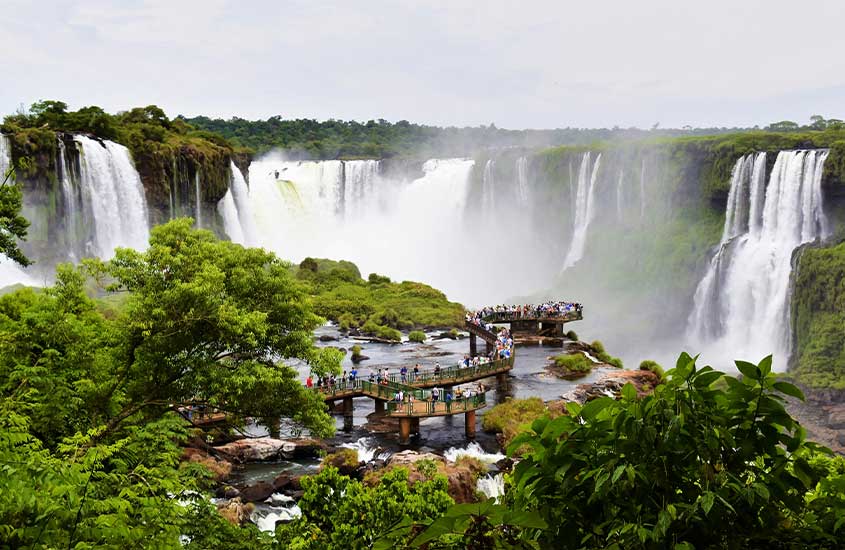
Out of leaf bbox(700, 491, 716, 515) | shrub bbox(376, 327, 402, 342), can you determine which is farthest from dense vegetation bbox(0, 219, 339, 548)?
shrub bbox(376, 327, 402, 342)

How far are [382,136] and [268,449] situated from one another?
95944mm

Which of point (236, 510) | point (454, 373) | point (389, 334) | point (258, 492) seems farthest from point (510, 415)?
point (389, 334)

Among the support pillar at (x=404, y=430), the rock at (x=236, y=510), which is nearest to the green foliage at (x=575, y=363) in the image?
the support pillar at (x=404, y=430)

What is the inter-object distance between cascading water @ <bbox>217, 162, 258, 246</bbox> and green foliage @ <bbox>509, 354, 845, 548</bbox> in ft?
183

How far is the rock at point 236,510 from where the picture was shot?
589 inches

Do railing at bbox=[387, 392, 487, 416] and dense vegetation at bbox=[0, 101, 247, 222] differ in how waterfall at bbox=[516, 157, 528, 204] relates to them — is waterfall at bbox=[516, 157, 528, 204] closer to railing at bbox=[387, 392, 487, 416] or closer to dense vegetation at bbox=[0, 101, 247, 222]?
dense vegetation at bbox=[0, 101, 247, 222]

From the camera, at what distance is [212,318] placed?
12.7m

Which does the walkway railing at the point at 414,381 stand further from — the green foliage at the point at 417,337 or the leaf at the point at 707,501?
the leaf at the point at 707,501

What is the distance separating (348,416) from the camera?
23.8m

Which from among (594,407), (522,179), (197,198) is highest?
(594,407)

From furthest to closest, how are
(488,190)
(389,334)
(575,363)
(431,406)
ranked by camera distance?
A: (488,190), (389,334), (575,363), (431,406)

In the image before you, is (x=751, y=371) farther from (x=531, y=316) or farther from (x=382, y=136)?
(x=382, y=136)

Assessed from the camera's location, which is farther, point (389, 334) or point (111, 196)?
point (111, 196)

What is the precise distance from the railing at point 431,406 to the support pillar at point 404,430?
196 millimetres
